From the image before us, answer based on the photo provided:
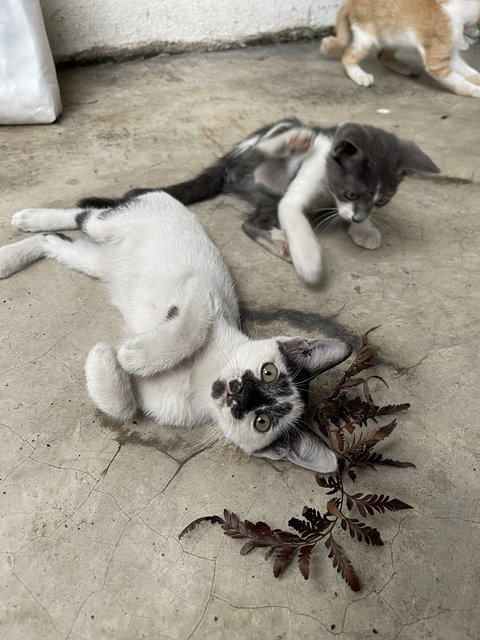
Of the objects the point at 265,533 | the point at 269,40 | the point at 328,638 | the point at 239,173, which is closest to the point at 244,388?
the point at 265,533

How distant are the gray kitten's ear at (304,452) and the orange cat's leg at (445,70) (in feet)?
10.8

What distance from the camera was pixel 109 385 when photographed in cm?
167

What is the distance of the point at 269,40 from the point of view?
176 inches

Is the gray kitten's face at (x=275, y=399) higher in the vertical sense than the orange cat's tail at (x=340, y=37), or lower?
lower

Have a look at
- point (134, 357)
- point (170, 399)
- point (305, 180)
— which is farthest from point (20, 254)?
point (305, 180)

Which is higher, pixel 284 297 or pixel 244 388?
pixel 244 388

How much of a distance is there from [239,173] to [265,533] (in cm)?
190

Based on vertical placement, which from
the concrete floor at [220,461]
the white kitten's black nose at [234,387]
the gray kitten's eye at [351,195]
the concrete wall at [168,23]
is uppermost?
the concrete wall at [168,23]

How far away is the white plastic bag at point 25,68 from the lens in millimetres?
2830

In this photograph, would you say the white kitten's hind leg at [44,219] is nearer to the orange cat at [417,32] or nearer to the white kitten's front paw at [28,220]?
the white kitten's front paw at [28,220]

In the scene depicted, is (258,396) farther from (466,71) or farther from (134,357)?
(466,71)

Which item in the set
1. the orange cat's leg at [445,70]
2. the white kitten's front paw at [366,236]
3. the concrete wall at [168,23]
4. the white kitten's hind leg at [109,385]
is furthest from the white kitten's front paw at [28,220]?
the orange cat's leg at [445,70]

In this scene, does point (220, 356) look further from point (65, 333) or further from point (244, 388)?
point (65, 333)

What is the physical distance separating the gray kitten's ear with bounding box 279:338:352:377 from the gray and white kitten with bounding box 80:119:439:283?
1.94ft
